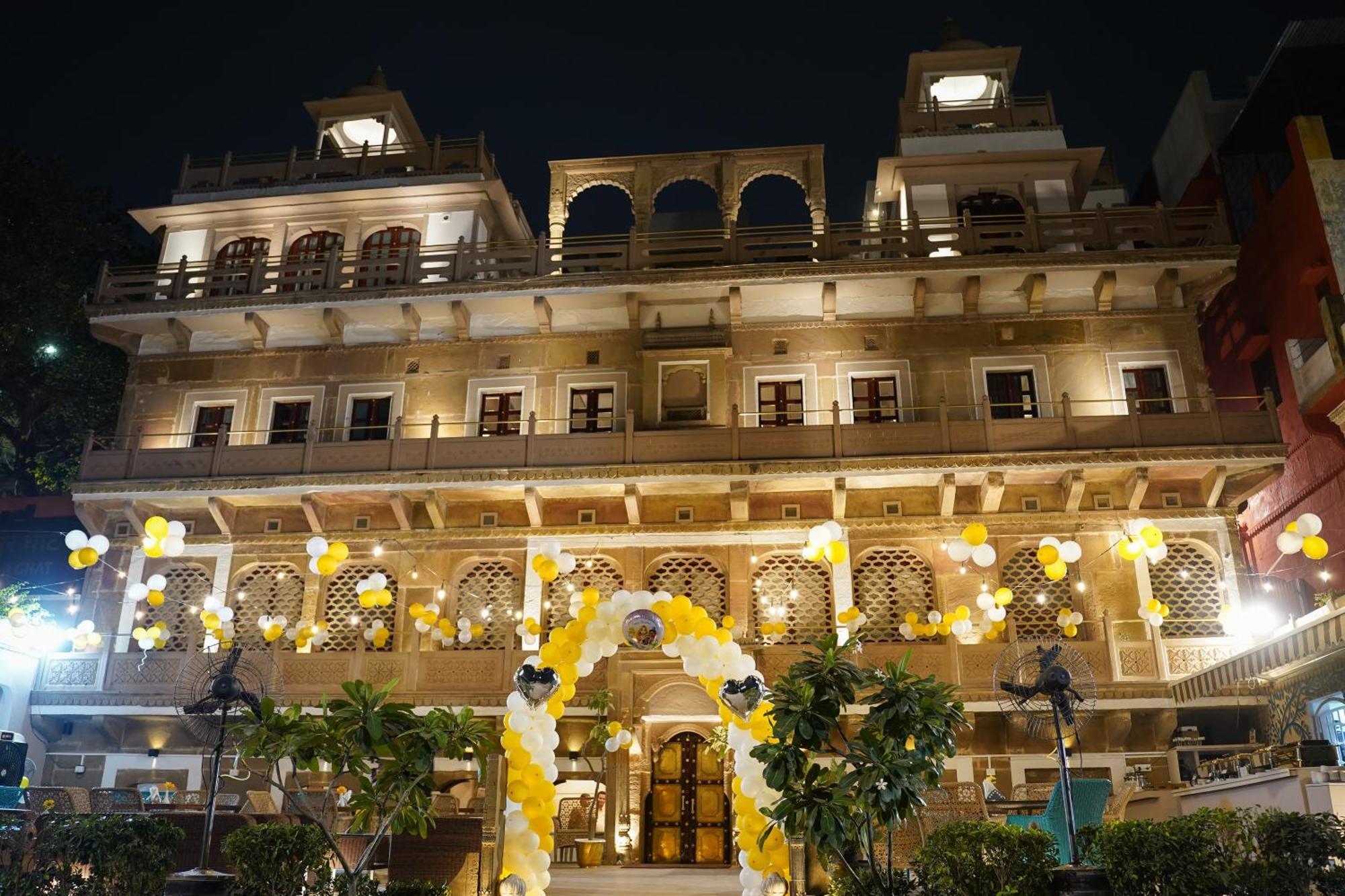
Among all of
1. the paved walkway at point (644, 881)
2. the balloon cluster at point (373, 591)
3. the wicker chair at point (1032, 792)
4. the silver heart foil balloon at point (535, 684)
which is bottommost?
the paved walkway at point (644, 881)

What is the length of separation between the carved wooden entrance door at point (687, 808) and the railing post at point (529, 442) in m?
5.36

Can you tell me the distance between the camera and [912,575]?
57.3 feet

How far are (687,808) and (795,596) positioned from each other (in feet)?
13.0

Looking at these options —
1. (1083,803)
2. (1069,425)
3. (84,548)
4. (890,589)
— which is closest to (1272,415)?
(1069,425)

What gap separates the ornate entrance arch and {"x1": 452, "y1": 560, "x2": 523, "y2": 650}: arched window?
22.2 ft

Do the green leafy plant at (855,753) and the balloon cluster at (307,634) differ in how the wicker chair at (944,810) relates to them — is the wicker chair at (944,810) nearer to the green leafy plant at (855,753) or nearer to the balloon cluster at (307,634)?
the green leafy plant at (855,753)

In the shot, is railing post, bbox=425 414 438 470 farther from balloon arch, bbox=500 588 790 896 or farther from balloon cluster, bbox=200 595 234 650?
balloon arch, bbox=500 588 790 896

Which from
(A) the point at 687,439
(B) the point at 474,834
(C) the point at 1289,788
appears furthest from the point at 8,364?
(C) the point at 1289,788

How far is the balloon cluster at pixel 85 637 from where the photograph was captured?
16859 millimetres

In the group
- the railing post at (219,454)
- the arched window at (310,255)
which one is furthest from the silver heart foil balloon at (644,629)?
the arched window at (310,255)

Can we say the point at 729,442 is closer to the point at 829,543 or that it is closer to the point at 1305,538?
the point at 829,543

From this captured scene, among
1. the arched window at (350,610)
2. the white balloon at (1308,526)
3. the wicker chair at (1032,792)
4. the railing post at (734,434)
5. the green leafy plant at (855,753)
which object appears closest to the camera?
the green leafy plant at (855,753)

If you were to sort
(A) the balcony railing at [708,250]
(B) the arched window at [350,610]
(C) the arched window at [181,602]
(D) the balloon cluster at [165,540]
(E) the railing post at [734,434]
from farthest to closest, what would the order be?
1. (A) the balcony railing at [708,250]
2. (C) the arched window at [181,602]
3. (B) the arched window at [350,610]
4. (E) the railing post at [734,434]
5. (D) the balloon cluster at [165,540]

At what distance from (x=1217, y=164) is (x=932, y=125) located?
604cm
